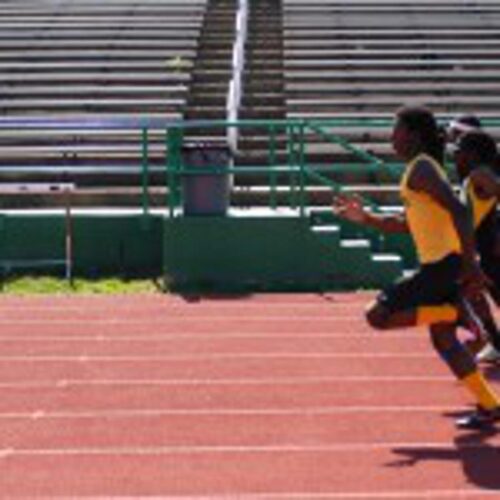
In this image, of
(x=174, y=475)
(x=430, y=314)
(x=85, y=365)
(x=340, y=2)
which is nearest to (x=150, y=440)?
(x=174, y=475)

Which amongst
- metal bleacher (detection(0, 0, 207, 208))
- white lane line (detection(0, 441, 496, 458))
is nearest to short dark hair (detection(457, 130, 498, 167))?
white lane line (detection(0, 441, 496, 458))

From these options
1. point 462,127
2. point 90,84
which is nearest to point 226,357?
point 462,127

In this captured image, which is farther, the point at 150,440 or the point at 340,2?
the point at 340,2

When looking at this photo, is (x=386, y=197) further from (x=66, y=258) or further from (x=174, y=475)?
(x=174, y=475)

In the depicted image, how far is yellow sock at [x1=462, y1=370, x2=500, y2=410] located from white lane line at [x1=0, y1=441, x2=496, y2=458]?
306 mm

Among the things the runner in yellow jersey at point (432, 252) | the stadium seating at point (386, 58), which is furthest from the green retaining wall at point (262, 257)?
the runner in yellow jersey at point (432, 252)

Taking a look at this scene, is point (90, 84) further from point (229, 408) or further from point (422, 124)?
point (422, 124)

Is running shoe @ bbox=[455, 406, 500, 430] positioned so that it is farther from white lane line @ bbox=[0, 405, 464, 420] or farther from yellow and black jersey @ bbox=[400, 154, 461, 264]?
yellow and black jersey @ bbox=[400, 154, 461, 264]

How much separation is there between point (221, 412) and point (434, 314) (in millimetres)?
1386

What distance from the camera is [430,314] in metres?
6.47

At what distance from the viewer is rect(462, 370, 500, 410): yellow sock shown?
259 inches

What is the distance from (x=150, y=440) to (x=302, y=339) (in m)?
3.17

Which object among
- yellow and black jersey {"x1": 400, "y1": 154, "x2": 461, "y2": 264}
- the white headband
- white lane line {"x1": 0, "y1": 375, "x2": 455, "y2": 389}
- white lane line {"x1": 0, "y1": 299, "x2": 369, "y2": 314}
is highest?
the white headband

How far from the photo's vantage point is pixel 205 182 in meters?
12.6
